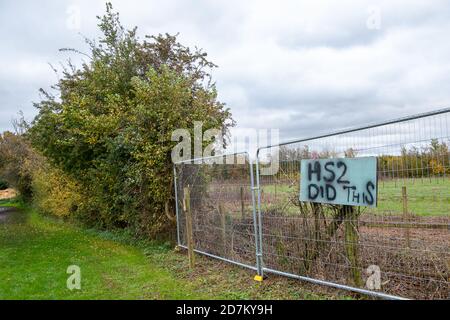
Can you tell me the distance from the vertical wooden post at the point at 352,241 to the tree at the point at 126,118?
4.52 m

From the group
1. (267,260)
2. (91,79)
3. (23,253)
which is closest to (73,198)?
(91,79)

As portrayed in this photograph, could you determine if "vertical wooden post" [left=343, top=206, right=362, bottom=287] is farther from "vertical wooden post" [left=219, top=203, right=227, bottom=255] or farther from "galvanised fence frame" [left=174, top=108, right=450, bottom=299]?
"vertical wooden post" [left=219, top=203, right=227, bottom=255]

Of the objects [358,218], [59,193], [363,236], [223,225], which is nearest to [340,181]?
[358,218]

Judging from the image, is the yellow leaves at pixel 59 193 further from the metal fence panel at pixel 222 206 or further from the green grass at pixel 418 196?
the green grass at pixel 418 196

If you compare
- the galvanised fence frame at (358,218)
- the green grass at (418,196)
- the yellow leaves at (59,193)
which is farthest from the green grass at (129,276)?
the yellow leaves at (59,193)

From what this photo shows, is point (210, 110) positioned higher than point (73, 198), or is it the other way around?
point (210, 110)

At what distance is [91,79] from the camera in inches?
421

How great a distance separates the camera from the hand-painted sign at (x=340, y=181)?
3414 mm

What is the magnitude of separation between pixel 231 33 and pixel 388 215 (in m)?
7.58

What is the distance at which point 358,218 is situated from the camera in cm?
371

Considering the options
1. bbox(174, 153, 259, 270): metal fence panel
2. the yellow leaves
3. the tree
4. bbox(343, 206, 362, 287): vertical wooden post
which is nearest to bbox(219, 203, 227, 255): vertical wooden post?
bbox(174, 153, 259, 270): metal fence panel

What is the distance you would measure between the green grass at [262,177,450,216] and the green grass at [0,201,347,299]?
1311 millimetres

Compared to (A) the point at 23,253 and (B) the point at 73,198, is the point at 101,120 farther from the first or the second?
(B) the point at 73,198

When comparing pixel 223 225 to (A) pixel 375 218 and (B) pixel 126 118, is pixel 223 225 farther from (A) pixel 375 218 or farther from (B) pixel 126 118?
(B) pixel 126 118
